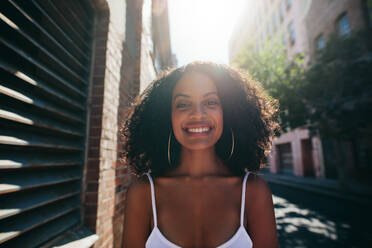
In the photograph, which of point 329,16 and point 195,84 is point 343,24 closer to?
point 329,16

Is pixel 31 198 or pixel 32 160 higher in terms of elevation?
pixel 32 160

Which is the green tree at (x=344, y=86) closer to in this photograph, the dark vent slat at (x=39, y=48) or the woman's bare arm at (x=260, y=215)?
the woman's bare arm at (x=260, y=215)

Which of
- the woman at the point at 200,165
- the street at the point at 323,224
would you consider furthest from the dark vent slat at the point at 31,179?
the street at the point at 323,224

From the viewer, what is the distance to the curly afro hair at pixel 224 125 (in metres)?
1.98

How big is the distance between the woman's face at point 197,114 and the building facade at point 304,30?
10.8 metres

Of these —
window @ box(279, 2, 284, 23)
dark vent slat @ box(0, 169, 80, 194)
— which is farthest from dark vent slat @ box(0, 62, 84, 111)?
window @ box(279, 2, 284, 23)

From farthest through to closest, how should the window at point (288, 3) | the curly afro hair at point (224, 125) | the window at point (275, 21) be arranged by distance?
the window at point (275, 21), the window at point (288, 3), the curly afro hair at point (224, 125)

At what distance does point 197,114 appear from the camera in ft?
5.14

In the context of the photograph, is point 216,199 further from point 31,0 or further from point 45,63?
point 31,0

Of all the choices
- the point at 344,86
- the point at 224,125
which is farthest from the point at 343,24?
the point at 224,125

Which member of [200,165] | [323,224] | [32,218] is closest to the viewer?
[32,218]

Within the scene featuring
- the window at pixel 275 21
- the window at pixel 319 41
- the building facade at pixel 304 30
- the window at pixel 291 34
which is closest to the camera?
the building facade at pixel 304 30

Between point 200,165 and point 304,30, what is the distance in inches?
814

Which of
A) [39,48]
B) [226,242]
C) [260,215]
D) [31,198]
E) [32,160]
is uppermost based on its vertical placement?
[39,48]
